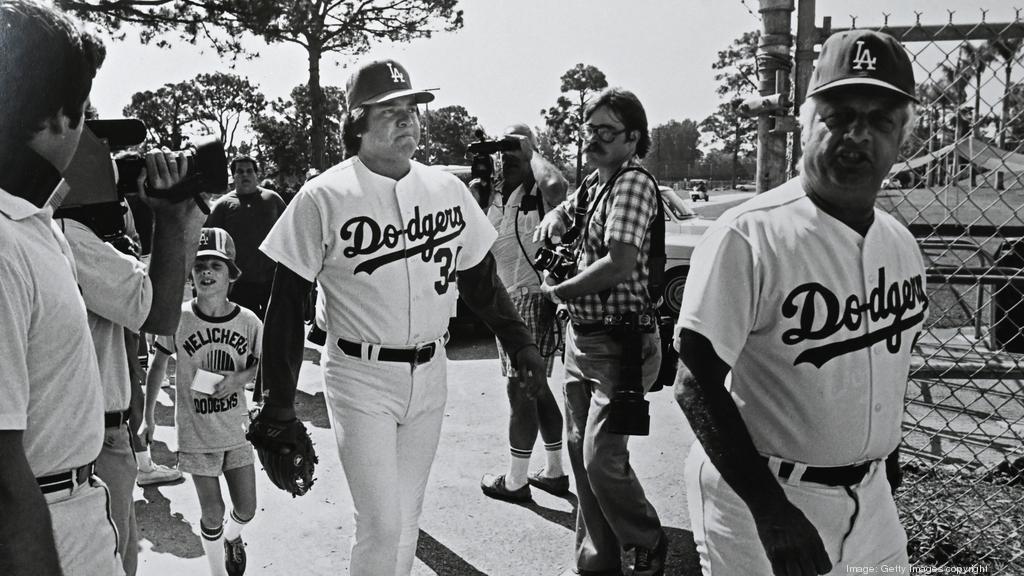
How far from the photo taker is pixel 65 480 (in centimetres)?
179

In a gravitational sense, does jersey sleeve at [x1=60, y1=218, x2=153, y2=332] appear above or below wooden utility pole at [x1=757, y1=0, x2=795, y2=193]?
below

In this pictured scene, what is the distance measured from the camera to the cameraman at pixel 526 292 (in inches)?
188

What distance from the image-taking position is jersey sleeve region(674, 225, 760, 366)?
200 centimetres

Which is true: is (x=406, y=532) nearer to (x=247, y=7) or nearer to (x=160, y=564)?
(x=160, y=564)

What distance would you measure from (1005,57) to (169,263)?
325cm

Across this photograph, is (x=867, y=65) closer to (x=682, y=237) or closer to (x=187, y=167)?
(x=187, y=167)

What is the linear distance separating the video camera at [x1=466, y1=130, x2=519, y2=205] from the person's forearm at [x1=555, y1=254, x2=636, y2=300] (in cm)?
192

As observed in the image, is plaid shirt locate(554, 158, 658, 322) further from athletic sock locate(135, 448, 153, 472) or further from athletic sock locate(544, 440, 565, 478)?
athletic sock locate(135, 448, 153, 472)

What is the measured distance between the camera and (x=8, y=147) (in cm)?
161

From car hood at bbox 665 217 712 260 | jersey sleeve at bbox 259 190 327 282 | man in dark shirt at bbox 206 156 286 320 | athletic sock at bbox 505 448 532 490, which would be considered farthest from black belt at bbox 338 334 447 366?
car hood at bbox 665 217 712 260

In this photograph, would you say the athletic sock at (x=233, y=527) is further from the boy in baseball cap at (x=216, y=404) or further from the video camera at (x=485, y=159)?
the video camera at (x=485, y=159)

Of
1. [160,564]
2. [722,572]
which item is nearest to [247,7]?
[160,564]

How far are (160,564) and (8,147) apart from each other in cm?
303

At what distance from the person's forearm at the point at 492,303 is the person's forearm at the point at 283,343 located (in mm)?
808
